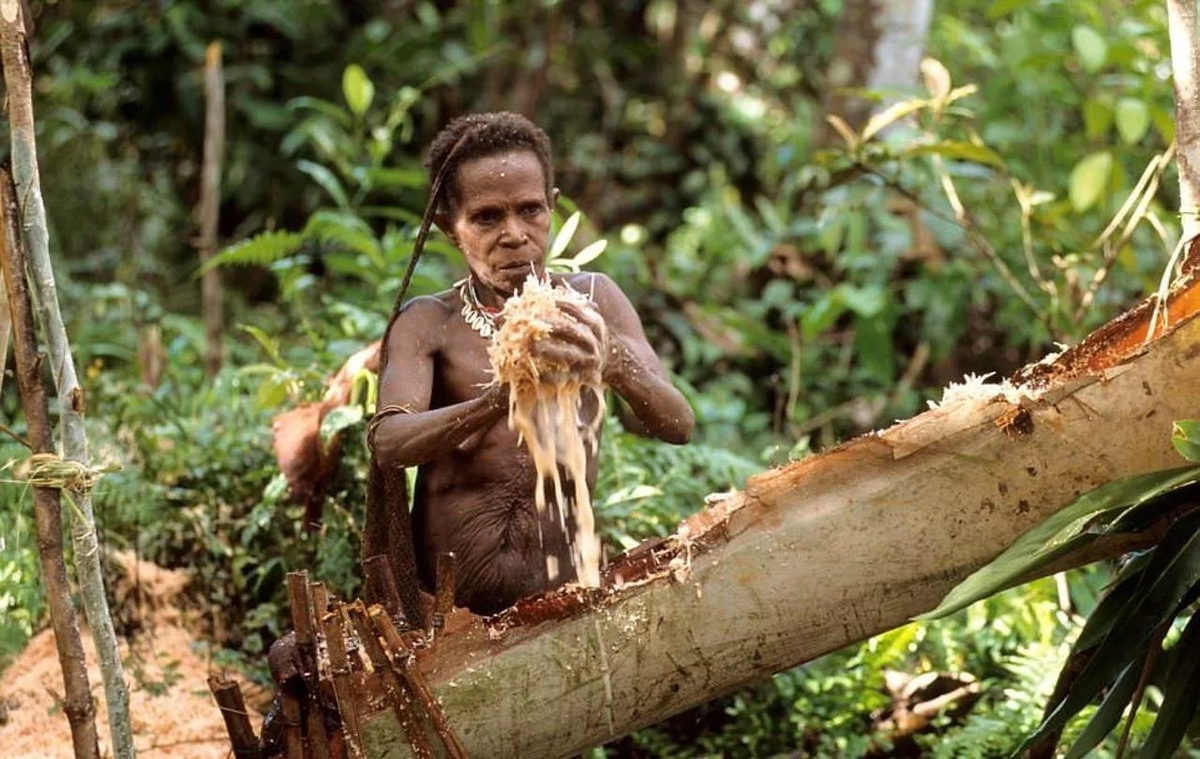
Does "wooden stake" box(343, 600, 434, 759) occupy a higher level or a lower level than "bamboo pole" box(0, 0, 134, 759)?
lower

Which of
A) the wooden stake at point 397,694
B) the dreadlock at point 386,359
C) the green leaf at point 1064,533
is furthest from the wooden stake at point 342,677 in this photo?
the green leaf at point 1064,533

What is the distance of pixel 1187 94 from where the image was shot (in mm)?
3027

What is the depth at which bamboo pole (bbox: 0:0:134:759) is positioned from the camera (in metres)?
2.70

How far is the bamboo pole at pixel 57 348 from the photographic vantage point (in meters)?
2.70

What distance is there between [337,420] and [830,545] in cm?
152

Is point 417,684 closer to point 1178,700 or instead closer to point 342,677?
point 342,677

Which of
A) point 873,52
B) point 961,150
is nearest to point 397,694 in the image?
point 961,150

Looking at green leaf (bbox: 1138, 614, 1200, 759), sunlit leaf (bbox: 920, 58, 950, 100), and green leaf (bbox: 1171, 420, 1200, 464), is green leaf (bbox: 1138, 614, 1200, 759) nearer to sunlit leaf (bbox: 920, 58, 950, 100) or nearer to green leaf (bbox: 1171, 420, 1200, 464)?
green leaf (bbox: 1171, 420, 1200, 464)

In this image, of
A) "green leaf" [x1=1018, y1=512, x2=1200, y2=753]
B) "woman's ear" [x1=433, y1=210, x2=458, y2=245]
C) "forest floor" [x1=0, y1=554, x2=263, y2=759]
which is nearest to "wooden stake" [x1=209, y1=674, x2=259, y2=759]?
"forest floor" [x1=0, y1=554, x2=263, y2=759]

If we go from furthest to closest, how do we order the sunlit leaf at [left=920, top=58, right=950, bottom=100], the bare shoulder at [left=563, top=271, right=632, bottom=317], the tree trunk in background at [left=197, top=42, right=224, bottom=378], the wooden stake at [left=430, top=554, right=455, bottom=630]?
the tree trunk in background at [left=197, top=42, right=224, bottom=378], the sunlit leaf at [left=920, top=58, right=950, bottom=100], the bare shoulder at [left=563, top=271, right=632, bottom=317], the wooden stake at [left=430, top=554, right=455, bottom=630]

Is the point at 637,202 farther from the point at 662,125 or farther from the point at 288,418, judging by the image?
the point at 288,418

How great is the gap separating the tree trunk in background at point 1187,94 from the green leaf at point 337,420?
6.73ft

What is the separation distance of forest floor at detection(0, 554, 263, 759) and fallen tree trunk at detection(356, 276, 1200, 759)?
0.96 m

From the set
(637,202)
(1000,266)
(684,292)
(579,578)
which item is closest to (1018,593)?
(1000,266)
